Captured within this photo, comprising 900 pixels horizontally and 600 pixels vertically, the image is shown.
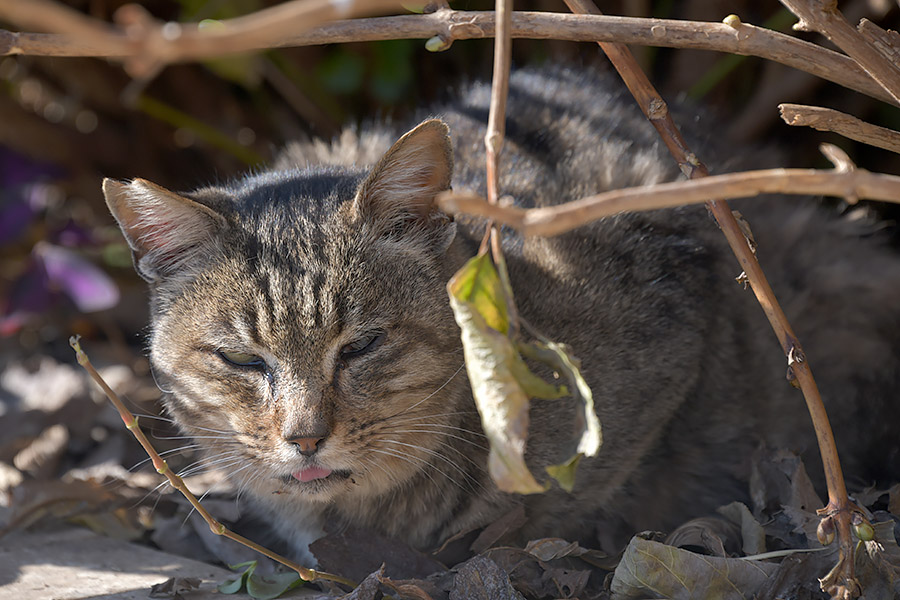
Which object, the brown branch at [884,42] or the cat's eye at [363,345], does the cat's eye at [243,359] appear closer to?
the cat's eye at [363,345]

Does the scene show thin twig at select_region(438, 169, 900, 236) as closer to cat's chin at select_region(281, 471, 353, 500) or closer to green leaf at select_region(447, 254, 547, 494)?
green leaf at select_region(447, 254, 547, 494)

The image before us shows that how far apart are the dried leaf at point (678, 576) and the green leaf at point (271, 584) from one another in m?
0.72

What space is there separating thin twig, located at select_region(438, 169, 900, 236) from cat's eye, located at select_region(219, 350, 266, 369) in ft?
3.13

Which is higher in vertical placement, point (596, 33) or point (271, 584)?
point (596, 33)

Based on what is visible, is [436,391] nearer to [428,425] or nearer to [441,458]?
[428,425]

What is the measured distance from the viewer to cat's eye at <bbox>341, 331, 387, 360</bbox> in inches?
76.0

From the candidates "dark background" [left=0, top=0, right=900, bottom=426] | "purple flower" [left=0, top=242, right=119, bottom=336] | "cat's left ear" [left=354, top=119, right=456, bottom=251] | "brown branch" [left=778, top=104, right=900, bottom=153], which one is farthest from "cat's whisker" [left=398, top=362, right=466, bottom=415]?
"purple flower" [left=0, top=242, right=119, bottom=336]

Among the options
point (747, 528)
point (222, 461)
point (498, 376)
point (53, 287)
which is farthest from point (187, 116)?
point (498, 376)

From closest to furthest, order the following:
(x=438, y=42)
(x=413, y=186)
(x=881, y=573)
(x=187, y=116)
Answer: (x=438, y=42)
(x=881, y=573)
(x=413, y=186)
(x=187, y=116)

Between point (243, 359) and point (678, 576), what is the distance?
1.02 m

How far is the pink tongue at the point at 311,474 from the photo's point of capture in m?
1.94

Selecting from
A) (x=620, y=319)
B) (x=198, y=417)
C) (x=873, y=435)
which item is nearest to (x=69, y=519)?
(x=198, y=417)

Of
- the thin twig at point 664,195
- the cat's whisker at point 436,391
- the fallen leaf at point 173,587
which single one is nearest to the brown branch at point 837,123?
the thin twig at point 664,195

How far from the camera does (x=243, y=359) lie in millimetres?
1958
